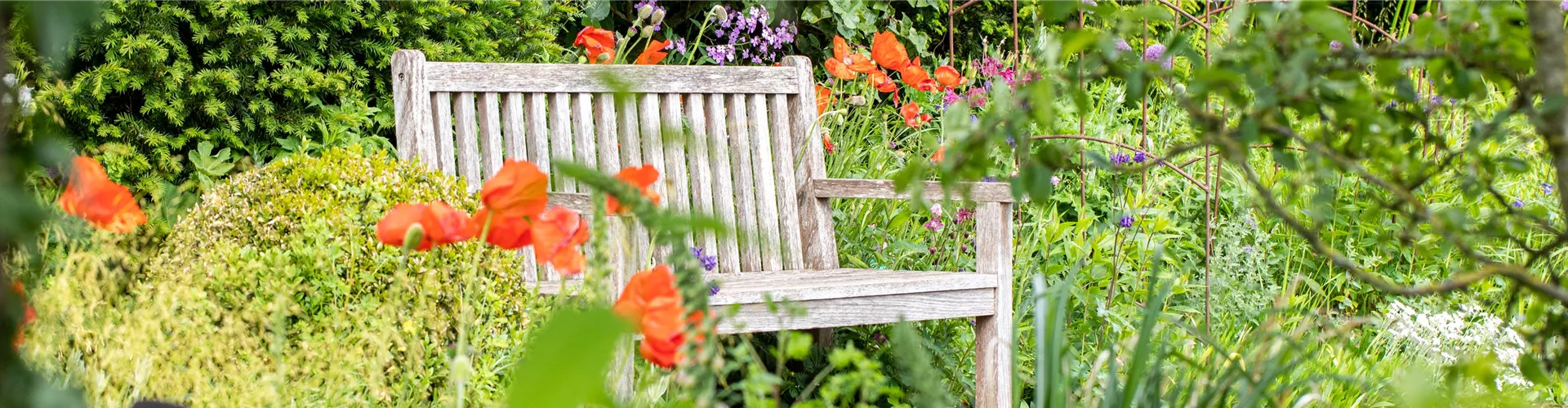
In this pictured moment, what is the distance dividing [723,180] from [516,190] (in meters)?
1.96

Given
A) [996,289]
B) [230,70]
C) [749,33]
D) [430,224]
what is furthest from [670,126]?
[430,224]

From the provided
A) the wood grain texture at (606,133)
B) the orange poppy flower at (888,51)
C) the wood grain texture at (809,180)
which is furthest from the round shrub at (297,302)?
the orange poppy flower at (888,51)

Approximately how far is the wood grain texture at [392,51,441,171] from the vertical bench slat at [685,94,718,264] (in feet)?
1.96

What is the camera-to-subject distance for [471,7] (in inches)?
123

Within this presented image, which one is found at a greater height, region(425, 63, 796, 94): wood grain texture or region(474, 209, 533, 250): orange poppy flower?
region(474, 209, 533, 250): orange poppy flower

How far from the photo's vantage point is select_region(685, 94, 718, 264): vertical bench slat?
9.17 feet

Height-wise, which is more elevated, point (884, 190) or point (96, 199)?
point (96, 199)

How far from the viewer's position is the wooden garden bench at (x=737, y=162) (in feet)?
7.86

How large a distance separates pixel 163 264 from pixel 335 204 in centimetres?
39

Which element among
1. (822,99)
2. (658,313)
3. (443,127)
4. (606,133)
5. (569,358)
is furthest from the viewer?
(822,99)

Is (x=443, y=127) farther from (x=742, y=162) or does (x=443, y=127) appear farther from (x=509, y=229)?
(x=509, y=229)

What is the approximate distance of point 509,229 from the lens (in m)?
0.98

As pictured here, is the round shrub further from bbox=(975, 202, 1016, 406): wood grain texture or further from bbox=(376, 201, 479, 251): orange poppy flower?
bbox=(975, 202, 1016, 406): wood grain texture

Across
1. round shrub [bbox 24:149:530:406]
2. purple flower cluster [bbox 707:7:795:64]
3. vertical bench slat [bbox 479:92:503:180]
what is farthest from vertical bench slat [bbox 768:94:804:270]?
round shrub [bbox 24:149:530:406]
